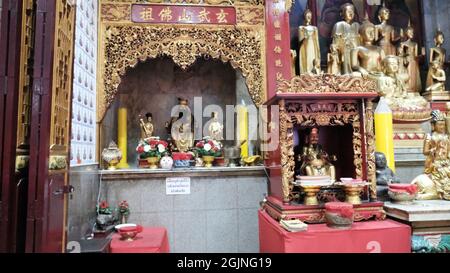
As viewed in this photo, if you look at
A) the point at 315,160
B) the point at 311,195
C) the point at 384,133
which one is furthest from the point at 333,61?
the point at 311,195

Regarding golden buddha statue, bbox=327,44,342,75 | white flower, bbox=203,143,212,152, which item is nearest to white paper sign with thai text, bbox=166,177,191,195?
white flower, bbox=203,143,212,152

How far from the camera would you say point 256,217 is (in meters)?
3.74

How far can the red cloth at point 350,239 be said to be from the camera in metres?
2.36

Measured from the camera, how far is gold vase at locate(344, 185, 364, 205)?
8.85 feet

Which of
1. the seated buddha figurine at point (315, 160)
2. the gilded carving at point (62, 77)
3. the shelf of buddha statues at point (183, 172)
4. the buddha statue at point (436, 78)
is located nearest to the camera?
the gilded carving at point (62, 77)

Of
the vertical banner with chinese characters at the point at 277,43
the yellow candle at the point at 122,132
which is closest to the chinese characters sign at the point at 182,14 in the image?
the vertical banner with chinese characters at the point at 277,43

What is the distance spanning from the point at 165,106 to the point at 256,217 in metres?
2.28

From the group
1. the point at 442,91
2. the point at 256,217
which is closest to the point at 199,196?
the point at 256,217

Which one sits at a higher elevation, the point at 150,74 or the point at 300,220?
the point at 150,74

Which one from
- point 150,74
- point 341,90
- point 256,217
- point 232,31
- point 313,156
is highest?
point 232,31

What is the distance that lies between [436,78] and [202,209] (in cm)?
427

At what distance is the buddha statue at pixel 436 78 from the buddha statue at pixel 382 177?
255cm

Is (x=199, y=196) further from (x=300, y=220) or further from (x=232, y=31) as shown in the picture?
(x=232, y=31)

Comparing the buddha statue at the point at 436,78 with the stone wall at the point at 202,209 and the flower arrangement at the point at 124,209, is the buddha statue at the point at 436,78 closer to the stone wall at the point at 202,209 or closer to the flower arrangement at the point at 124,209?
the stone wall at the point at 202,209
